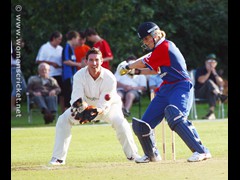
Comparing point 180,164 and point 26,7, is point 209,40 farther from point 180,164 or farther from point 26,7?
point 180,164

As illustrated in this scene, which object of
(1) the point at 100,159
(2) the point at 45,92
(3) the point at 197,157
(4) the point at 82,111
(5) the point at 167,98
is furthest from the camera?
(2) the point at 45,92

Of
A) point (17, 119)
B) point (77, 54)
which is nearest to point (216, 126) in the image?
point (77, 54)

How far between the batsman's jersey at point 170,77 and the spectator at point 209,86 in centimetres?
930

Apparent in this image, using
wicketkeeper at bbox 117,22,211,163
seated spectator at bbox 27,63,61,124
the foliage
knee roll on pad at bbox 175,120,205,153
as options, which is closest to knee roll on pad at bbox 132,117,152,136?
wicketkeeper at bbox 117,22,211,163

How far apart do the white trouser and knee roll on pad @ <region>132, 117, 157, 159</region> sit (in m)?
0.32

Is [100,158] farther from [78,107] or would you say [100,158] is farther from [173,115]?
[173,115]

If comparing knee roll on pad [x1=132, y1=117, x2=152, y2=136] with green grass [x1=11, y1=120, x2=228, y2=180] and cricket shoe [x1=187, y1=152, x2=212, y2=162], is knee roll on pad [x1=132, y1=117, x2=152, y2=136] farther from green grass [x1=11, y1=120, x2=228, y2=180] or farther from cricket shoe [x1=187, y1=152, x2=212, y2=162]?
cricket shoe [x1=187, y1=152, x2=212, y2=162]

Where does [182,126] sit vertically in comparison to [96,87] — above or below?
below

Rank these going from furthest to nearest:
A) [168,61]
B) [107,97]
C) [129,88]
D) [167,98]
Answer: [129,88] → [107,97] → [167,98] → [168,61]

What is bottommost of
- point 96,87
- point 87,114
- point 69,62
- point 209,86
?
point 209,86

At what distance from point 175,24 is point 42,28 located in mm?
6578

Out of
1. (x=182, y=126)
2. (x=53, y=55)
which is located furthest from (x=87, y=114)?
(x=53, y=55)

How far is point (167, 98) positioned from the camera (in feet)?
36.9

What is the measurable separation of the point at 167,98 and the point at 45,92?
326 inches
